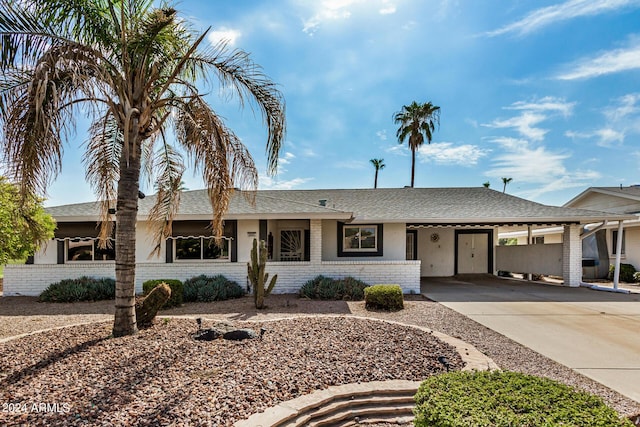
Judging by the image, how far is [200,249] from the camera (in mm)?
13328

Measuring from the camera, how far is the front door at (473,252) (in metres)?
19.2

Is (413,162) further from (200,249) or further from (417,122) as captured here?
(200,249)

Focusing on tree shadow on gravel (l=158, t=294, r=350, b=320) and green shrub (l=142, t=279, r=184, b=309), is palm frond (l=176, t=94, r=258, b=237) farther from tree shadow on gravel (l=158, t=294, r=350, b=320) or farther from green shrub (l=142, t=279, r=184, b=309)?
green shrub (l=142, t=279, r=184, b=309)

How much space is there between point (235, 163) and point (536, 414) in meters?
5.77

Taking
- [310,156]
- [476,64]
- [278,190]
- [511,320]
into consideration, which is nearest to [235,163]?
[511,320]

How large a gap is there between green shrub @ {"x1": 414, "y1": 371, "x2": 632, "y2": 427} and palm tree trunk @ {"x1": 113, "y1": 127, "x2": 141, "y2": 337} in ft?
16.1

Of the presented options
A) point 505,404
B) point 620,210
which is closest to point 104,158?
point 505,404

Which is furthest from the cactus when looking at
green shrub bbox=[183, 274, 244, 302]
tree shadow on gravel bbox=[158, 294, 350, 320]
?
green shrub bbox=[183, 274, 244, 302]

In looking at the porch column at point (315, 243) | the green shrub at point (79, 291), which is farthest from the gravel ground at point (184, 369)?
the porch column at point (315, 243)

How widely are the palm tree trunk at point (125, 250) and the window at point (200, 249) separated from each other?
24.2 ft

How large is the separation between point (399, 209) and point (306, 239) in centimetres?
437

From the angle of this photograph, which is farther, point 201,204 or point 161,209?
point 201,204

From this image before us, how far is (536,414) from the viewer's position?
2.43m

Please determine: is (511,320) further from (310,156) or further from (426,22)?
(310,156)
